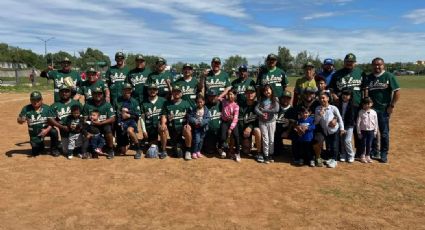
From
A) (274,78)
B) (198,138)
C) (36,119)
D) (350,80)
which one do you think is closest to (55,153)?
(36,119)

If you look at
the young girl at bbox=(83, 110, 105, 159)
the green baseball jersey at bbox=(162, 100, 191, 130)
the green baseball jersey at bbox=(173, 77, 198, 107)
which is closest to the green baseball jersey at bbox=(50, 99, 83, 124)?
the young girl at bbox=(83, 110, 105, 159)

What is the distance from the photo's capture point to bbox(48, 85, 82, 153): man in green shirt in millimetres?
7734

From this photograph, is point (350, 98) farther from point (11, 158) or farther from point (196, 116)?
point (11, 158)

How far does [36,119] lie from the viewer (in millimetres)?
7711

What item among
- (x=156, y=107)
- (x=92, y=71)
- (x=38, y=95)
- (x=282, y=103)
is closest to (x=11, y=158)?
(x=38, y=95)

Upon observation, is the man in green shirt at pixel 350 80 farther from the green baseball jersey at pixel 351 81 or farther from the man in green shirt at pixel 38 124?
the man in green shirt at pixel 38 124

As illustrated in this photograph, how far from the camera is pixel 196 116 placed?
301 inches

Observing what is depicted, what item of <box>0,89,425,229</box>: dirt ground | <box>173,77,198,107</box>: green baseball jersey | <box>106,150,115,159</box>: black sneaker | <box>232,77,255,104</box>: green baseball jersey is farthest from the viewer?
<box>173,77,198,107</box>: green baseball jersey

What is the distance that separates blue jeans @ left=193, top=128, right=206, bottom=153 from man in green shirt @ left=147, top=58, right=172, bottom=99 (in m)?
1.05

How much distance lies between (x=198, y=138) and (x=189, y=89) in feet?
3.61

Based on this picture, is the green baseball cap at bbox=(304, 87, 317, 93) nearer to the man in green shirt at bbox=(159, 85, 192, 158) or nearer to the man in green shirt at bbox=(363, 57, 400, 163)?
the man in green shirt at bbox=(363, 57, 400, 163)

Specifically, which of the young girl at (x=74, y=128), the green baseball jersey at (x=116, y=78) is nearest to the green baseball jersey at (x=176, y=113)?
the green baseball jersey at (x=116, y=78)

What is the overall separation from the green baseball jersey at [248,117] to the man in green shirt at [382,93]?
218 centimetres

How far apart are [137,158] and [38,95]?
93.5 inches
